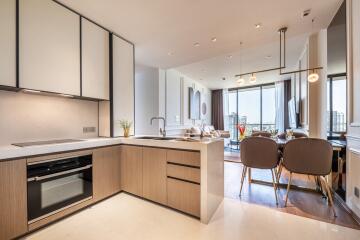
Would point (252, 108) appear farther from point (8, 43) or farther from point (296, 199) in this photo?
point (8, 43)

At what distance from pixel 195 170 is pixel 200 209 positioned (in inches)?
17.6

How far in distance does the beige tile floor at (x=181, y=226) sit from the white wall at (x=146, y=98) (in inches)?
114

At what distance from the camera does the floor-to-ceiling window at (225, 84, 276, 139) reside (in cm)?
802

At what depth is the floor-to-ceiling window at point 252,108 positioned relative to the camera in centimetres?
802

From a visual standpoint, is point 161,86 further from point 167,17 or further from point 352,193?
point 352,193

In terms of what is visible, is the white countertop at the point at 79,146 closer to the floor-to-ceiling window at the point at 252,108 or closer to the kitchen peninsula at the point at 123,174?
the kitchen peninsula at the point at 123,174

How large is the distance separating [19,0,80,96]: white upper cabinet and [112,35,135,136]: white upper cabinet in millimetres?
640

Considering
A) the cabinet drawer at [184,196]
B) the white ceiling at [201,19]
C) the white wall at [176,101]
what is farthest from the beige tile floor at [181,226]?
the white wall at [176,101]

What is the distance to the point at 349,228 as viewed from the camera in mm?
1775

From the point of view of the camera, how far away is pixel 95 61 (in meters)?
2.56

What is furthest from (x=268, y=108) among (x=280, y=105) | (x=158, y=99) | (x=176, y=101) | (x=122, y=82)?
(x=122, y=82)

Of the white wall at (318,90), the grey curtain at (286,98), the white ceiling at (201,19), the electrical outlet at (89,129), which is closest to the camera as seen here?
the white ceiling at (201,19)

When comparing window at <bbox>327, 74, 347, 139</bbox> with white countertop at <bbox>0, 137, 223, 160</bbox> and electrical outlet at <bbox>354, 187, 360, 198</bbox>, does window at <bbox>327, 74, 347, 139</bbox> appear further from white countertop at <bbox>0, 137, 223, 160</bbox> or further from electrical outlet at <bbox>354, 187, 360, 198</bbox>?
white countertop at <bbox>0, 137, 223, 160</bbox>

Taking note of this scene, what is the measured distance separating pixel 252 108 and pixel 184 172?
A: 7.50 metres
